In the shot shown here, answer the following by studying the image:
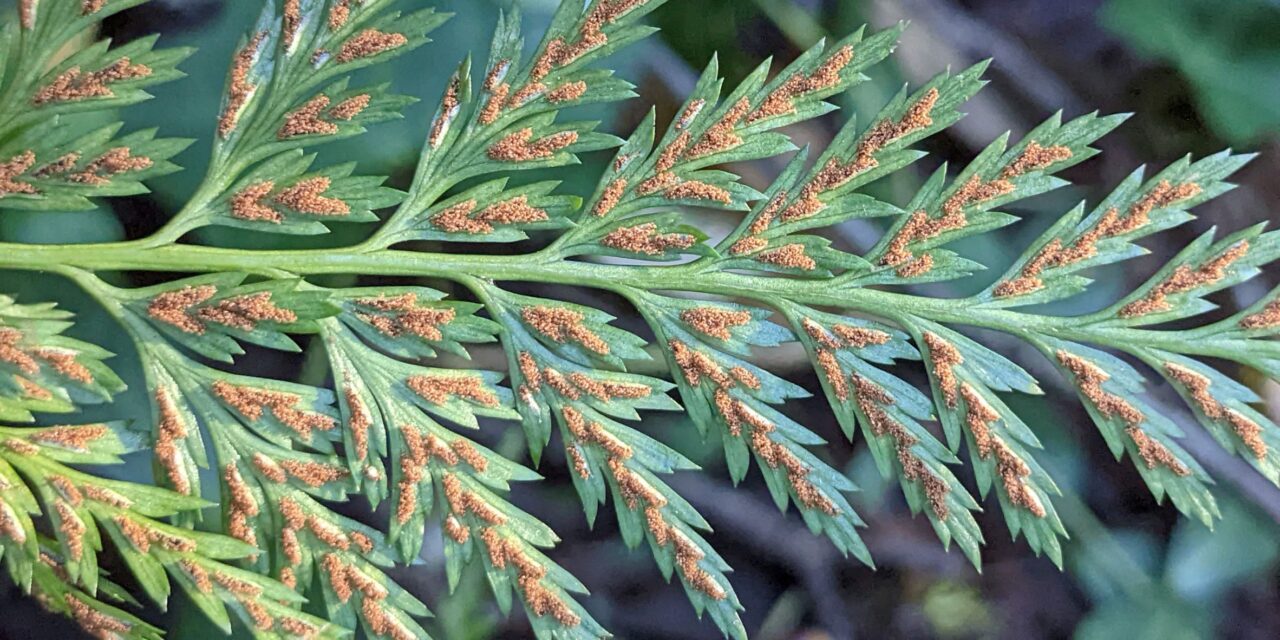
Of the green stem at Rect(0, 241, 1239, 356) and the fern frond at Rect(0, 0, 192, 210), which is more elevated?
the fern frond at Rect(0, 0, 192, 210)

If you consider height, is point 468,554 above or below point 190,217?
below

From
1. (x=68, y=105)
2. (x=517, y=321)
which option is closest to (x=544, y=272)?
(x=517, y=321)

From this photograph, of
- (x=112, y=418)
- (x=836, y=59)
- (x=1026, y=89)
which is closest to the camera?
(x=836, y=59)

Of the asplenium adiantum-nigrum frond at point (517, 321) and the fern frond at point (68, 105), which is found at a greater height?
the fern frond at point (68, 105)

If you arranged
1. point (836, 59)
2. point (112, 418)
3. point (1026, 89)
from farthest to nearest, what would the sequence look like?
point (1026, 89), point (112, 418), point (836, 59)

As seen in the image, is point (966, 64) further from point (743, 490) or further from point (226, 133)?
point (226, 133)

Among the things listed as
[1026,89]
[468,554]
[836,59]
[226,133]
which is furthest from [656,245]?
[1026,89]

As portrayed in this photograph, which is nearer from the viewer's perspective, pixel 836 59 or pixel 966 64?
pixel 836 59

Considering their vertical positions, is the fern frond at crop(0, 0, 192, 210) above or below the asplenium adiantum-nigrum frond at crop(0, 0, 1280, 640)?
above
